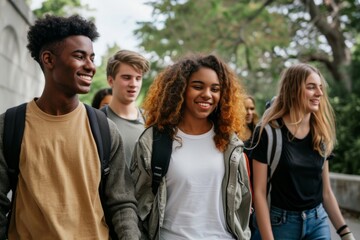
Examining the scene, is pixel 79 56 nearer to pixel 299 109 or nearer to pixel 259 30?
pixel 299 109

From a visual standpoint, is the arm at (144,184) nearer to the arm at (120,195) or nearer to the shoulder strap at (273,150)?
the arm at (120,195)

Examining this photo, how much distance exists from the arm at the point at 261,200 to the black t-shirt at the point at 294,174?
0.06m

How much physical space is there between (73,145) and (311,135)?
1933 mm

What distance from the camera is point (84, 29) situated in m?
2.66

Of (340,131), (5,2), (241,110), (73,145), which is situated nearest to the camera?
(73,145)

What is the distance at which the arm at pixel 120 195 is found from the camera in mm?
2615

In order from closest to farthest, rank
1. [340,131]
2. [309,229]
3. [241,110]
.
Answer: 1. [241,110]
2. [309,229]
3. [340,131]

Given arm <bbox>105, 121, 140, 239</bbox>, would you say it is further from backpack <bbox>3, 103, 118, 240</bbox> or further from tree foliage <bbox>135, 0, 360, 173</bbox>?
tree foliage <bbox>135, 0, 360, 173</bbox>

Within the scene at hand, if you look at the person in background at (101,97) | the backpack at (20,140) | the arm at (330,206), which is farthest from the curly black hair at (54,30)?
the person in background at (101,97)

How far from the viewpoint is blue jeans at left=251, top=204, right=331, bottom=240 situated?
3.53 metres

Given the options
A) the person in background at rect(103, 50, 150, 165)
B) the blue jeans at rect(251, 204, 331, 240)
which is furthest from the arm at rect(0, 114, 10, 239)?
the blue jeans at rect(251, 204, 331, 240)

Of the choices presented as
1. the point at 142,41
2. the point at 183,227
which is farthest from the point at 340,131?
the point at 183,227

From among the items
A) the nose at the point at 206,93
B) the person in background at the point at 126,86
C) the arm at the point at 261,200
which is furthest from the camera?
the person in background at the point at 126,86

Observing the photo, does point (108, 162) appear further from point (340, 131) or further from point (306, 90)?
point (340, 131)
